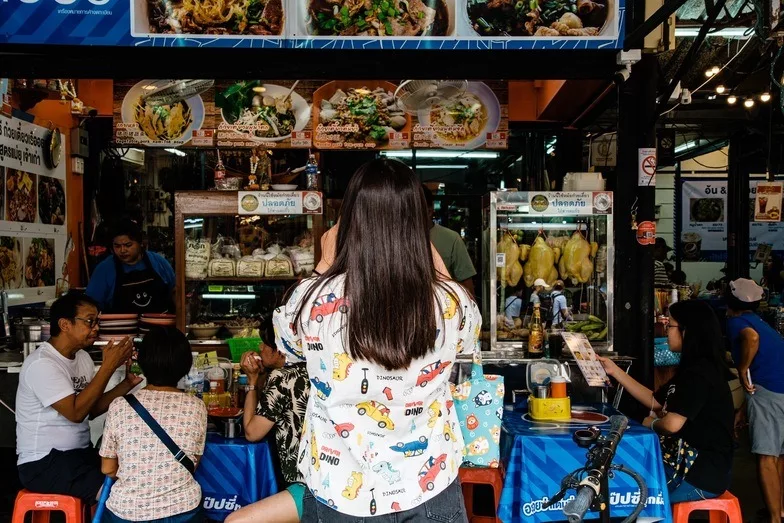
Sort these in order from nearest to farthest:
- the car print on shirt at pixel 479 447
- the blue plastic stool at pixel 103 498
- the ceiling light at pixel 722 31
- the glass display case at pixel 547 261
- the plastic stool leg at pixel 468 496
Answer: the blue plastic stool at pixel 103 498
the car print on shirt at pixel 479 447
the plastic stool leg at pixel 468 496
the glass display case at pixel 547 261
the ceiling light at pixel 722 31

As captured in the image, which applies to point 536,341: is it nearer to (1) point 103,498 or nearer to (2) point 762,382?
(2) point 762,382

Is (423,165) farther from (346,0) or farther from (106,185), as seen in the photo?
(346,0)

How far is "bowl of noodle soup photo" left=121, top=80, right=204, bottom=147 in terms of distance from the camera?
7.59 metres

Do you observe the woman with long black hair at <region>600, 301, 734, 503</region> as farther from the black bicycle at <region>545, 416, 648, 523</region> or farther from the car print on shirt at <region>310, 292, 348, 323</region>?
the car print on shirt at <region>310, 292, 348, 323</region>

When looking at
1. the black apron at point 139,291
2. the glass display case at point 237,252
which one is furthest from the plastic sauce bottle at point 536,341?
the black apron at point 139,291

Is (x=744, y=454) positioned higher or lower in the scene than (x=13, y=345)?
lower

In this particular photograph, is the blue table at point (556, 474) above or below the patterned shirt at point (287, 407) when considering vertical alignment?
below

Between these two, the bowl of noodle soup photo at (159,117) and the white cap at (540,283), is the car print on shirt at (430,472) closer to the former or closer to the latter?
the white cap at (540,283)

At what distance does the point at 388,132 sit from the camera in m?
7.70

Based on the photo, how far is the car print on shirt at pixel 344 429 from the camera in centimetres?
227

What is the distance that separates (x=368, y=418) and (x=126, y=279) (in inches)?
193

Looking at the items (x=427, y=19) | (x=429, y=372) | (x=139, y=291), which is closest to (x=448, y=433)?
(x=429, y=372)

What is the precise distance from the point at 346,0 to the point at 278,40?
0.48m

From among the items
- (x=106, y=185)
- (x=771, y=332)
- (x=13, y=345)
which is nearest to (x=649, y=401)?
(x=771, y=332)
